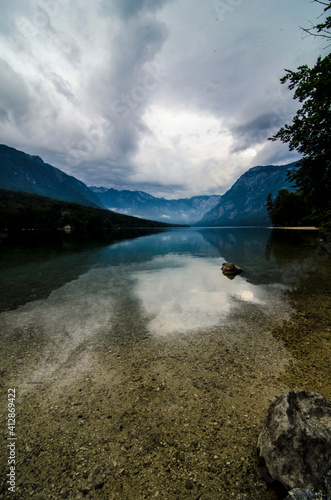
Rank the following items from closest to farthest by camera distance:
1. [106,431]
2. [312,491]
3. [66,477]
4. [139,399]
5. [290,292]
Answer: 1. [312,491]
2. [66,477]
3. [106,431]
4. [139,399]
5. [290,292]

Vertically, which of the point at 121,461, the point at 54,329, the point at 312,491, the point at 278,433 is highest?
the point at 278,433

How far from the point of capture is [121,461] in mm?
4637

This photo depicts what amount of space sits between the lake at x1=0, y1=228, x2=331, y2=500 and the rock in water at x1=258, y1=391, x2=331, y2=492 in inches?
20.4

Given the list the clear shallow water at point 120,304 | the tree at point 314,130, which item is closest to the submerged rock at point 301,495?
the clear shallow water at point 120,304

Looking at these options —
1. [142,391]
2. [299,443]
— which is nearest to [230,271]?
[142,391]

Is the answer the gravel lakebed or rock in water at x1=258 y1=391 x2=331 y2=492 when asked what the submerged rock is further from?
the gravel lakebed

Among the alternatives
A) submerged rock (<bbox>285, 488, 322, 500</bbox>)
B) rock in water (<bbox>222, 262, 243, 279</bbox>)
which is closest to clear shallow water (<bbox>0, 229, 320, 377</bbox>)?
rock in water (<bbox>222, 262, 243, 279</bbox>)

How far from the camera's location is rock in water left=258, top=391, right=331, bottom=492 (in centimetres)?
376

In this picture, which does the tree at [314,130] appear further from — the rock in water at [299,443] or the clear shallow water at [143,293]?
the rock in water at [299,443]

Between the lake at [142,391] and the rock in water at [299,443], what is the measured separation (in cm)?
52

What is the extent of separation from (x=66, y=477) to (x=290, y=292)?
1731cm

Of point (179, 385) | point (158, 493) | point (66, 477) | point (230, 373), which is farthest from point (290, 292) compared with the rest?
point (66, 477)

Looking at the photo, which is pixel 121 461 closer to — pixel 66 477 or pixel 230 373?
pixel 66 477

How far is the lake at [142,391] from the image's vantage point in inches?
171
